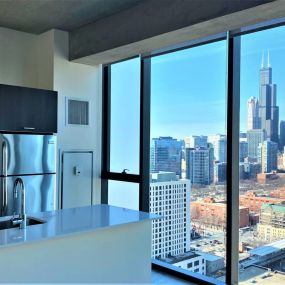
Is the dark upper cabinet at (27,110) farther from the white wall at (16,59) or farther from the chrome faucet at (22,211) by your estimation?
the chrome faucet at (22,211)

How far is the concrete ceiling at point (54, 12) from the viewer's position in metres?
3.91

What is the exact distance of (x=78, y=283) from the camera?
2.60 metres

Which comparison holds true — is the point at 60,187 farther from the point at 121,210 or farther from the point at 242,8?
the point at 242,8

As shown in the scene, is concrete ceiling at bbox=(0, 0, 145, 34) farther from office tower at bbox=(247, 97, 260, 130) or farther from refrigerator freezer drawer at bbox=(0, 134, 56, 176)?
office tower at bbox=(247, 97, 260, 130)

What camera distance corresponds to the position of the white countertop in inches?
93.2

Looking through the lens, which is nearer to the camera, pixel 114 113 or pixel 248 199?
pixel 248 199

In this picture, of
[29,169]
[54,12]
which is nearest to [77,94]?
[54,12]

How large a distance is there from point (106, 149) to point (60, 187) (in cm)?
89

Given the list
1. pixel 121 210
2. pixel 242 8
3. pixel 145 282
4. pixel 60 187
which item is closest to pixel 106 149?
pixel 60 187

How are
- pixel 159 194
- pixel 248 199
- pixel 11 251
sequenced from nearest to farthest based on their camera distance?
pixel 11 251 < pixel 248 199 < pixel 159 194

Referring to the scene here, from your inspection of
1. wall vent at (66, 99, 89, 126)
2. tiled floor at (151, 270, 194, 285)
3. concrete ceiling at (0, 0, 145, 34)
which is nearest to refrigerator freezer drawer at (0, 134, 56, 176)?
wall vent at (66, 99, 89, 126)

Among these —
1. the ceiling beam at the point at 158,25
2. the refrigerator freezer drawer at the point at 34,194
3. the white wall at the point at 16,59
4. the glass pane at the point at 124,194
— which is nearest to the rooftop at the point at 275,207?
the ceiling beam at the point at 158,25

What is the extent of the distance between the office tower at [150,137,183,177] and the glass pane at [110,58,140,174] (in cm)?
26

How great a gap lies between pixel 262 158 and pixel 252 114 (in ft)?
1.47
